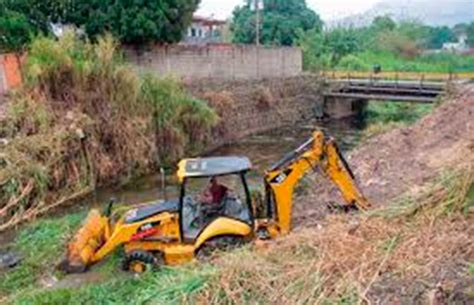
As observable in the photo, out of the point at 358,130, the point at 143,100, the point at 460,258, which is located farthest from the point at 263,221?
the point at 358,130

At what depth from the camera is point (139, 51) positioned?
22.0 meters

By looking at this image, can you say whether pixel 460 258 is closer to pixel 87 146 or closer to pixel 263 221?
pixel 263 221

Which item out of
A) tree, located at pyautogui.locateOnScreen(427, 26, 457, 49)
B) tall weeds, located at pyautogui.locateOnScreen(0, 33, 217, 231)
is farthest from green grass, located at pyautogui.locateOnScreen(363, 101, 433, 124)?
tree, located at pyautogui.locateOnScreen(427, 26, 457, 49)

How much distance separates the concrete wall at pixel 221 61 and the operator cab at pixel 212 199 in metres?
11.7

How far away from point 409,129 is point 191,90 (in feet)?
31.0

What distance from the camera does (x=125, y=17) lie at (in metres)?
20.3

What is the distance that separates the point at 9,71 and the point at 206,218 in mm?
12069

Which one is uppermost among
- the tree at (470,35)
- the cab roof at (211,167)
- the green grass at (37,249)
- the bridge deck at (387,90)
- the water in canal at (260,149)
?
the tree at (470,35)

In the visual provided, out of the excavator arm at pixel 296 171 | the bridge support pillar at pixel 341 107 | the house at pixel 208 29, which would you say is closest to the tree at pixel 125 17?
the bridge support pillar at pixel 341 107

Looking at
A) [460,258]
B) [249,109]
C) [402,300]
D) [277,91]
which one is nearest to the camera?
[402,300]

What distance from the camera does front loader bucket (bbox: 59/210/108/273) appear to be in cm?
849

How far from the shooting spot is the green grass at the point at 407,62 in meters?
39.7

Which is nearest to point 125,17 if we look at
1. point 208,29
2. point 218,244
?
point 218,244

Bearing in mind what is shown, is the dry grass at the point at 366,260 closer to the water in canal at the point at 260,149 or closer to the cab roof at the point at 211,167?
the cab roof at the point at 211,167
